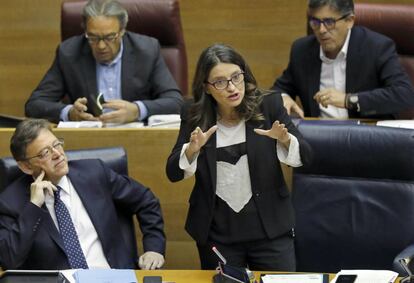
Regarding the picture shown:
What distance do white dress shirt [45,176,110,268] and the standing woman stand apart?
0.28 metres

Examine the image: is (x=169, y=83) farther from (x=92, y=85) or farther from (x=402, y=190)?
(x=402, y=190)

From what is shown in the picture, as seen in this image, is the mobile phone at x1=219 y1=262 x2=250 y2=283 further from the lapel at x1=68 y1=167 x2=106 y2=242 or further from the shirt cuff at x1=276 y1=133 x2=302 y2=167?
the lapel at x1=68 y1=167 x2=106 y2=242

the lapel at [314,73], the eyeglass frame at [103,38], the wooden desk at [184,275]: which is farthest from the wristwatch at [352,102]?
the wooden desk at [184,275]

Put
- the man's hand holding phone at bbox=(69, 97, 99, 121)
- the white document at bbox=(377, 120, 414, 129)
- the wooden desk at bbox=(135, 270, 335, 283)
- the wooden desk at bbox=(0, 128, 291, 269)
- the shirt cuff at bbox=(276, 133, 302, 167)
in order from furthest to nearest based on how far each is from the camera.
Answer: the man's hand holding phone at bbox=(69, 97, 99, 121), the wooden desk at bbox=(0, 128, 291, 269), the white document at bbox=(377, 120, 414, 129), the shirt cuff at bbox=(276, 133, 302, 167), the wooden desk at bbox=(135, 270, 335, 283)

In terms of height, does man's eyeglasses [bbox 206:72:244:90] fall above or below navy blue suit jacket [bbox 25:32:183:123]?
above

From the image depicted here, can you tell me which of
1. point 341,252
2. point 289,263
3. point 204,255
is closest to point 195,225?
point 204,255

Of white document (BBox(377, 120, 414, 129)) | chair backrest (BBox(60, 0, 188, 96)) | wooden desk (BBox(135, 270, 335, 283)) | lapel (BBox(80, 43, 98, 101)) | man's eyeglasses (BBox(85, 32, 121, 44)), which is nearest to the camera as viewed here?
wooden desk (BBox(135, 270, 335, 283))

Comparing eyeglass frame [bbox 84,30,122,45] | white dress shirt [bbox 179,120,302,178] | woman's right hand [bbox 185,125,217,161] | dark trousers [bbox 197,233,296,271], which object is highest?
eyeglass frame [bbox 84,30,122,45]

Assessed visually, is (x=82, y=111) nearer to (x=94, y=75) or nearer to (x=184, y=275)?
(x=94, y=75)

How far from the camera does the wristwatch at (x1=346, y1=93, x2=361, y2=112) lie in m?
3.21

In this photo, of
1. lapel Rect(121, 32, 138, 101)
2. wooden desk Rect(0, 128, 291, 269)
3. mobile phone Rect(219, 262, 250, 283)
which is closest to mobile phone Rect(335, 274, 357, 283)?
mobile phone Rect(219, 262, 250, 283)

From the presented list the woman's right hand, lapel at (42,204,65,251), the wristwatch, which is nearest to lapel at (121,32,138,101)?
the wristwatch

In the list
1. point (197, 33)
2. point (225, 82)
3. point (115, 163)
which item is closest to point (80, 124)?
point (115, 163)

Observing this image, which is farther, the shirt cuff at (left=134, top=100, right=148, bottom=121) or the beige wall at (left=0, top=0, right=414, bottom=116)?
the beige wall at (left=0, top=0, right=414, bottom=116)
